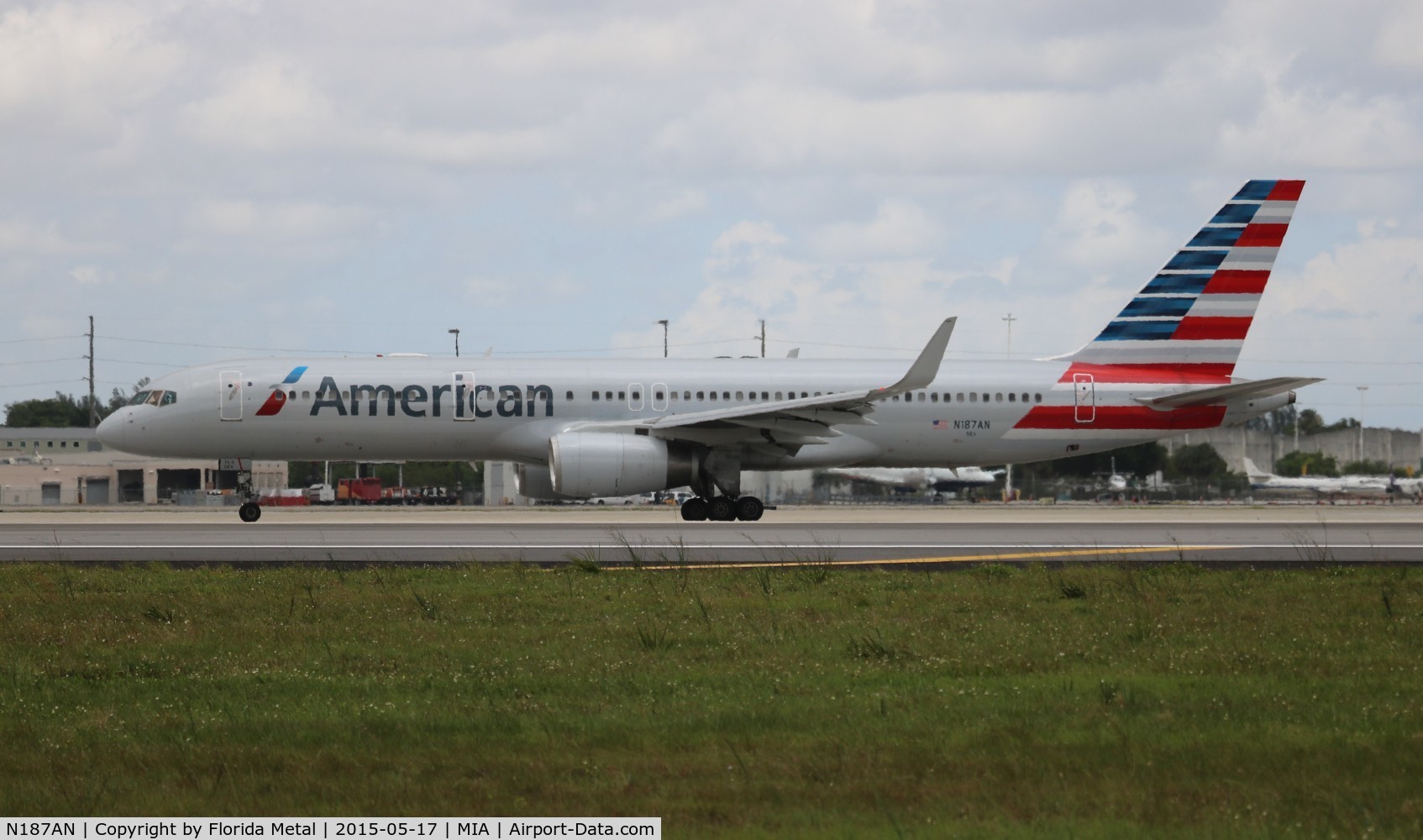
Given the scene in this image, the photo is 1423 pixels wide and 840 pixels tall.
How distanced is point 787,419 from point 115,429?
14576mm

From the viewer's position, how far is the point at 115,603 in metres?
13.6

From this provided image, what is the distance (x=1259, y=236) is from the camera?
3475cm

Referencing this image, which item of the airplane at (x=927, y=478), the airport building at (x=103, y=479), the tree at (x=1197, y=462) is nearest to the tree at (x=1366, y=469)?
the tree at (x=1197, y=462)

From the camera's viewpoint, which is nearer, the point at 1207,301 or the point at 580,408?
the point at 580,408

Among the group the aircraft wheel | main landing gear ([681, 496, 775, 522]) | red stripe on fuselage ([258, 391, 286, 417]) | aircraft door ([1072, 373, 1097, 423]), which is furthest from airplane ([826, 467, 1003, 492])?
red stripe on fuselage ([258, 391, 286, 417])

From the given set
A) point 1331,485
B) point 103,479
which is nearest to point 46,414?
point 103,479

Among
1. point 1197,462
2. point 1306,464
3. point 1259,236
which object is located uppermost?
point 1259,236

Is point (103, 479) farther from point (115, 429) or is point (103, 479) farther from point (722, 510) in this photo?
point (722, 510)

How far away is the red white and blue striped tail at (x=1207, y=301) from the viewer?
34312mm

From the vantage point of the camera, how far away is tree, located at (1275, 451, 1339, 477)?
116 m

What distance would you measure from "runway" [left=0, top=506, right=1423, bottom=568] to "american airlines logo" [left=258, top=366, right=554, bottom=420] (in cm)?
235

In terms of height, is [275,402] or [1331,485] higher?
[275,402]

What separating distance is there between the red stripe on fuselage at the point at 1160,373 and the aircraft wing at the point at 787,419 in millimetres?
5914

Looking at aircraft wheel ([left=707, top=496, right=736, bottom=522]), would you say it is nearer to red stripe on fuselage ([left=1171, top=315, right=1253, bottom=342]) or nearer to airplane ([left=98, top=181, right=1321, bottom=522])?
airplane ([left=98, top=181, right=1321, bottom=522])
